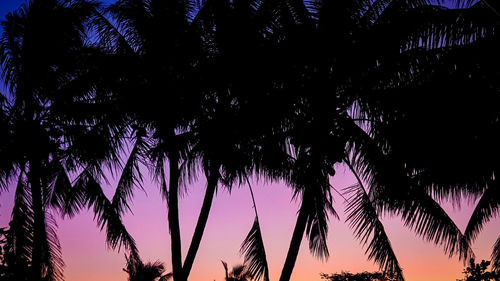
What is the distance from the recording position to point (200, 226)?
875cm

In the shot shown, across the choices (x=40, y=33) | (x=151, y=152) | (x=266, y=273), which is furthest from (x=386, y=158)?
(x=40, y=33)

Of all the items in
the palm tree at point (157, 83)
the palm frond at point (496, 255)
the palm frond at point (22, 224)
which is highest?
the palm tree at point (157, 83)

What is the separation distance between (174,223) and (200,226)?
0.55m

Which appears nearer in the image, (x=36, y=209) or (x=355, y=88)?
(x=355, y=88)

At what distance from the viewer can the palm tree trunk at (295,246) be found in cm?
722

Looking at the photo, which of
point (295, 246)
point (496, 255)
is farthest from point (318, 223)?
point (496, 255)

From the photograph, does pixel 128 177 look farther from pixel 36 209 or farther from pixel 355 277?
pixel 355 277

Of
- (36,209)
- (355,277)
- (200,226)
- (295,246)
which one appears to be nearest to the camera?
(295,246)

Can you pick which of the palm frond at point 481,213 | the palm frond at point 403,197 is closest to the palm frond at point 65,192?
the palm frond at point 403,197

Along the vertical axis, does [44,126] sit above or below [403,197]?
above

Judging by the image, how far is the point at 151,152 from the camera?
31.5 ft

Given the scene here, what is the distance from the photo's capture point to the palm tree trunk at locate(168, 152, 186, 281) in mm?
8453

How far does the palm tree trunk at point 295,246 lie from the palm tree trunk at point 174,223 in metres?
2.34

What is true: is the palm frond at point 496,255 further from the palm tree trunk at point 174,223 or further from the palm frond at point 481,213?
the palm tree trunk at point 174,223
